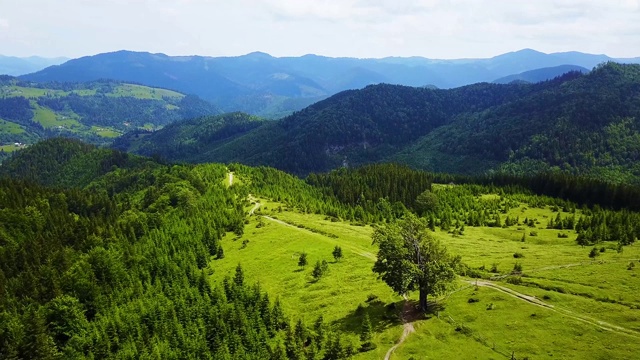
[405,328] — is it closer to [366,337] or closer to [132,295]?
[366,337]

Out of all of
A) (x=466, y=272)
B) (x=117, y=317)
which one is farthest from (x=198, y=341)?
(x=466, y=272)

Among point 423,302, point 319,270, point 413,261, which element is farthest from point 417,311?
point 319,270

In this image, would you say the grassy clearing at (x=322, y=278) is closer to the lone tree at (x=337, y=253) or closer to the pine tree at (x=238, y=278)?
the lone tree at (x=337, y=253)

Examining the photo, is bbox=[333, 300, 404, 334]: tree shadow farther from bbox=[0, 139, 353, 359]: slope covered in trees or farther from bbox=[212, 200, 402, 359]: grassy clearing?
bbox=[0, 139, 353, 359]: slope covered in trees

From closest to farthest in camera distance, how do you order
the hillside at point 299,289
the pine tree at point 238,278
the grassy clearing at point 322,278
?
the hillside at point 299,289, the grassy clearing at point 322,278, the pine tree at point 238,278

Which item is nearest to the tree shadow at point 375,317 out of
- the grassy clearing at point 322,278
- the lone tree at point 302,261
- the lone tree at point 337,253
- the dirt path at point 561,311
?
the grassy clearing at point 322,278

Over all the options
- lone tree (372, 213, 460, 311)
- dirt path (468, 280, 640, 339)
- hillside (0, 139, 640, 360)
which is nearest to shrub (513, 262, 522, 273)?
hillside (0, 139, 640, 360)
